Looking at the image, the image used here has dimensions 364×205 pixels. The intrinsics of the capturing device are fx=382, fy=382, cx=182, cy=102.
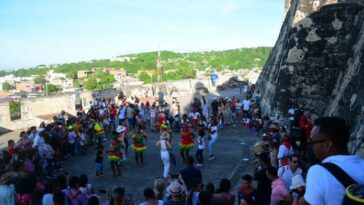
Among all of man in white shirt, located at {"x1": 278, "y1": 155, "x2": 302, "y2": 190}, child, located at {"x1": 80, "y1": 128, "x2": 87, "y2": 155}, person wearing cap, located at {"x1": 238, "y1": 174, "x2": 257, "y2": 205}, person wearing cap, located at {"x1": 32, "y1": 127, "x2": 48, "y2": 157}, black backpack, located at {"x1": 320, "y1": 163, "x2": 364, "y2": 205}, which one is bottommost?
child, located at {"x1": 80, "y1": 128, "x2": 87, "y2": 155}

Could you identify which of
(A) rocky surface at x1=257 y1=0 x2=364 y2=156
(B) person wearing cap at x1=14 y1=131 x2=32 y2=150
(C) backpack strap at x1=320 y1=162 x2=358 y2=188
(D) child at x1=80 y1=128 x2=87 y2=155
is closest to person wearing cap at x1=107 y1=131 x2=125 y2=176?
(B) person wearing cap at x1=14 y1=131 x2=32 y2=150

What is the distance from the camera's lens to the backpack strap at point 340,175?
2395mm

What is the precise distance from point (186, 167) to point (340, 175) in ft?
20.5

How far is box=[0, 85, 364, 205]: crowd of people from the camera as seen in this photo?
102 inches

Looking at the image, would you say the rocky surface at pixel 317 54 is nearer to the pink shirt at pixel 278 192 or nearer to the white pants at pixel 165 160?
the white pants at pixel 165 160

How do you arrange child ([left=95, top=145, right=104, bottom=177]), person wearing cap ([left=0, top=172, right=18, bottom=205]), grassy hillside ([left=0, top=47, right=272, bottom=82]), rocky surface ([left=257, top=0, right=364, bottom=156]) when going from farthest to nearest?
grassy hillside ([left=0, top=47, right=272, bottom=82]) < rocky surface ([left=257, top=0, right=364, bottom=156]) < child ([left=95, top=145, right=104, bottom=177]) < person wearing cap ([left=0, top=172, right=18, bottom=205])

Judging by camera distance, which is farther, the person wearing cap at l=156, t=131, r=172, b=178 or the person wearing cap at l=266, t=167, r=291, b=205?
the person wearing cap at l=156, t=131, r=172, b=178

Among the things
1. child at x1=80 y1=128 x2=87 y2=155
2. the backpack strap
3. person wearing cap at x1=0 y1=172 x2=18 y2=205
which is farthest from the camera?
child at x1=80 y1=128 x2=87 y2=155

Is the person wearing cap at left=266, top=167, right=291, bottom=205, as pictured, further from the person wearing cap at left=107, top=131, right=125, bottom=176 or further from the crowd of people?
the person wearing cap at left=107, top=131, right=125, bottom=176

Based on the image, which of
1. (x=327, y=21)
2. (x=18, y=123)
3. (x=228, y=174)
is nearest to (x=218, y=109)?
(x=327, y=21)

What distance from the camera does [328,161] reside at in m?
2.56

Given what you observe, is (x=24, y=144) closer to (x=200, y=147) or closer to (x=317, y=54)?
(x=200, y=147)

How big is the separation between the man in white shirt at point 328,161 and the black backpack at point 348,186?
23mm

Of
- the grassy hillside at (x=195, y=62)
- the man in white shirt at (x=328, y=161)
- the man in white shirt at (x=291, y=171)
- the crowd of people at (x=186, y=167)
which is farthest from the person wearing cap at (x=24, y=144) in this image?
the grassy hillside at (x=195, y=62)
